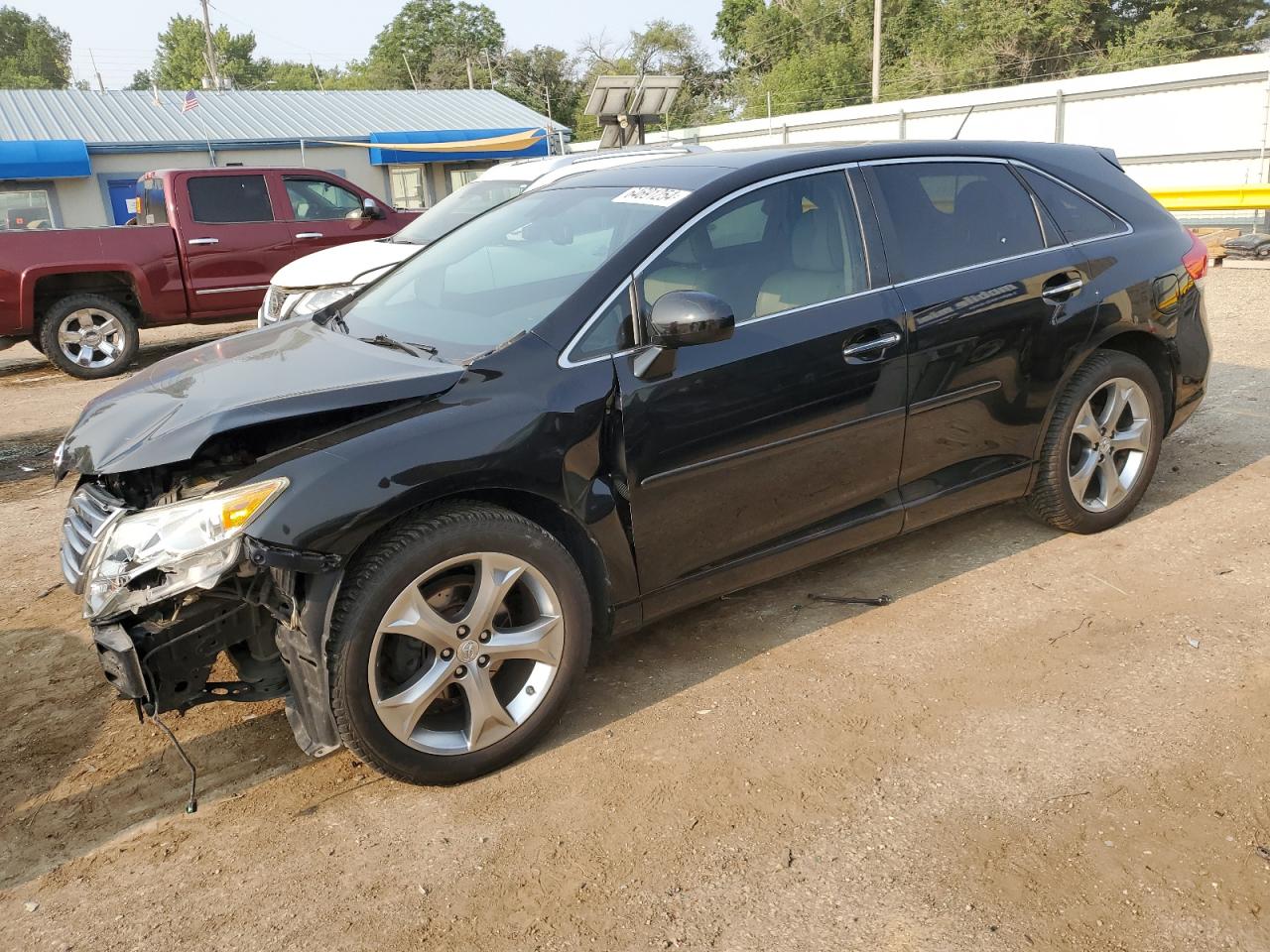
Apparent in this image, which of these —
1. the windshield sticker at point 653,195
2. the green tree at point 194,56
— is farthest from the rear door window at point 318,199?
the green tree at point 194,56

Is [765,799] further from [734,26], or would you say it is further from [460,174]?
[734,26]

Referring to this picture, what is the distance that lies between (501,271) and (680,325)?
1.04m

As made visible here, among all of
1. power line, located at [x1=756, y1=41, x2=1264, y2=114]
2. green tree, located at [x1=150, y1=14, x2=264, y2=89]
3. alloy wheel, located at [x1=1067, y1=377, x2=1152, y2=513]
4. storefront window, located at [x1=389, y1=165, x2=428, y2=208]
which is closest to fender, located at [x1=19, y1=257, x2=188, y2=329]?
alloy wheel, located at [x1=1067, y1=377, x2=1152, y2=513]

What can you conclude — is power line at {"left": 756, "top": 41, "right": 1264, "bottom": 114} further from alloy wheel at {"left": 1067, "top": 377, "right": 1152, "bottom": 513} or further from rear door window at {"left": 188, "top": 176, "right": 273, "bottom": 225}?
alloy wheel at {"left": 1067, "top": 377, "right": 1152, "bottom": 513}

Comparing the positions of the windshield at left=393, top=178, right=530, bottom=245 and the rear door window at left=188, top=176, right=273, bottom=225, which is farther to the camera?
the rear door window at left=188, top=176, right=273, bottom=225

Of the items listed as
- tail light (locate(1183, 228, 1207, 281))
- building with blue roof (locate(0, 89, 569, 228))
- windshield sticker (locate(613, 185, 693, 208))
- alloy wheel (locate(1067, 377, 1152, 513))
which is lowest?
alloy wheel (locate(1067, 377, 1152, 513))

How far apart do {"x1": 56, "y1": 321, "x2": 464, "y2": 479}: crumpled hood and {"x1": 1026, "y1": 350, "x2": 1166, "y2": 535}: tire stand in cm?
267

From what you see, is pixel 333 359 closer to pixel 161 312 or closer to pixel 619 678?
pixel 619 678

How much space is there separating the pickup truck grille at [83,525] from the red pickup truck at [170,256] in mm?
7626

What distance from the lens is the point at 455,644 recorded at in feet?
9.41

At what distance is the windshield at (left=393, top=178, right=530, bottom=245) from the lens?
28.8 feet

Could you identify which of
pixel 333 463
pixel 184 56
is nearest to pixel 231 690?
pixel 333 463

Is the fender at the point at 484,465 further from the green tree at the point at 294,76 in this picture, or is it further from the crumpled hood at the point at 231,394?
the green tree at the point at 294,76

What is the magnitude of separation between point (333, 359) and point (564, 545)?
0.99 m
